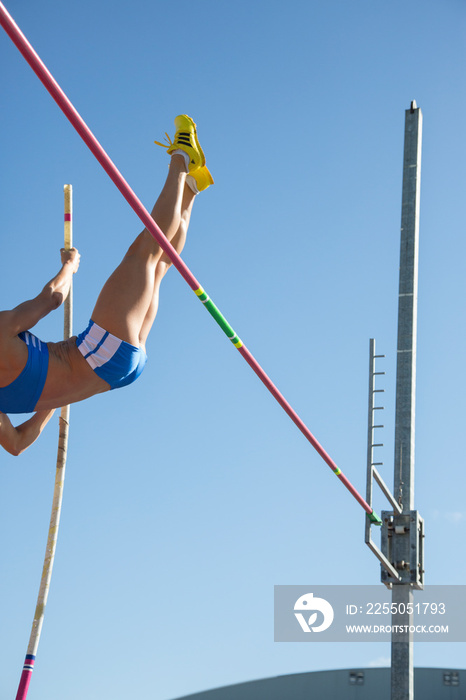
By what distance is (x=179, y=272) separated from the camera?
4340 millimetres

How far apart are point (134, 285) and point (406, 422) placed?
387 centimetres

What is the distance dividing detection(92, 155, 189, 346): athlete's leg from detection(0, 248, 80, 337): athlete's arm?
20 centimetres

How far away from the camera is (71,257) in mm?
4789

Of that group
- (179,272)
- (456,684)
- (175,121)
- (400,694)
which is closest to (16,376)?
(179,272)

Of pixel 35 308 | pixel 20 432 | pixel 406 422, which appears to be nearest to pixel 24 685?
pixel 20 432

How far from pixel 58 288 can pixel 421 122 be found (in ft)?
17.0

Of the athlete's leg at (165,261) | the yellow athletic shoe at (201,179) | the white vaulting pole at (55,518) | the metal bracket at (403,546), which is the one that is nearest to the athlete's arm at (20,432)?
the white vaulting pole at (55,518)

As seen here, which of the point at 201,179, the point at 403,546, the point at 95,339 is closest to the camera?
the point at 95,339

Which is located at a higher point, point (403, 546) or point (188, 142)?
point (188, 142)

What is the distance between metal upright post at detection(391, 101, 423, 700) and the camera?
273 inches

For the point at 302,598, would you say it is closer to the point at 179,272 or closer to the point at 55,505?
the point at 55,505

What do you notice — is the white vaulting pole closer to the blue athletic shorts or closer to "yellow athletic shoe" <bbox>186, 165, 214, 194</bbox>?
"yellow athletic shoe" <bbox>186, 165, 214, 194</bbox>

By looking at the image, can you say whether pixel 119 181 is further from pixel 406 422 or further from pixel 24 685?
pixel 406 422

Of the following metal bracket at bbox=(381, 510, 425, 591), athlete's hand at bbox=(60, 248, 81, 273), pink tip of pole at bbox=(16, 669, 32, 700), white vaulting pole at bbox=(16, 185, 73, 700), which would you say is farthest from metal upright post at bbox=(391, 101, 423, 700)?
athlete's hand at bbox=(60, 248, 81, 273)
